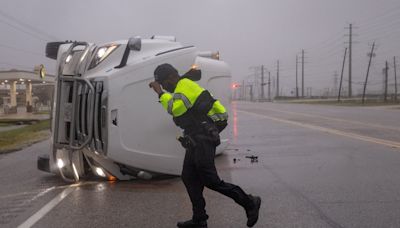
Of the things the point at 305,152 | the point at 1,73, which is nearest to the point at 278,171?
the point at 305,152

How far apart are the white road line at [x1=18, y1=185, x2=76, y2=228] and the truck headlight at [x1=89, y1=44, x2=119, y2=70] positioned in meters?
1.82

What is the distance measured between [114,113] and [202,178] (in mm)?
2091

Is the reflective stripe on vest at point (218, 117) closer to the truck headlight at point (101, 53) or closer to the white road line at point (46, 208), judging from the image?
the white road line at point (46, 208)

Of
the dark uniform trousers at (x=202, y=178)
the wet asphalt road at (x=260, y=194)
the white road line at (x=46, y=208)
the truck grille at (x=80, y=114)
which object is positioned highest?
the truck grille at (x=80, y=114)

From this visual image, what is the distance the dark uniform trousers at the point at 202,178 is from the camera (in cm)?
465

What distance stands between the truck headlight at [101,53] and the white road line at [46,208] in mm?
1822

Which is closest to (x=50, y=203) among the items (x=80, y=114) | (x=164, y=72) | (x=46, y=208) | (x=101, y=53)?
(x=46, y=208)

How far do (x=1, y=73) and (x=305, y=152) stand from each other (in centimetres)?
5019

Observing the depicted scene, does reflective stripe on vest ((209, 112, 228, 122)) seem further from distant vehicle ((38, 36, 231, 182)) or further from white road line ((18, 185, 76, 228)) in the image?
white road line ((18, 185, 76, 228))

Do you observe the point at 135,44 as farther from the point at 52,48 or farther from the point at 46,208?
the point at 46,208

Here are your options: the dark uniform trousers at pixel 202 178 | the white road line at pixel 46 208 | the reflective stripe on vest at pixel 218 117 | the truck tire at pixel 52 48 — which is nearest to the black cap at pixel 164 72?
the reflective stripe on vest at pixel 218 117

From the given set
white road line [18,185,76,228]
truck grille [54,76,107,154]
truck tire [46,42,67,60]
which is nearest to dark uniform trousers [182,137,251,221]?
white road line [18,185,76,228]

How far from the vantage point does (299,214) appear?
17.3 ft

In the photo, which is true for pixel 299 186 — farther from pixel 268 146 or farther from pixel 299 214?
pixel 268 146
